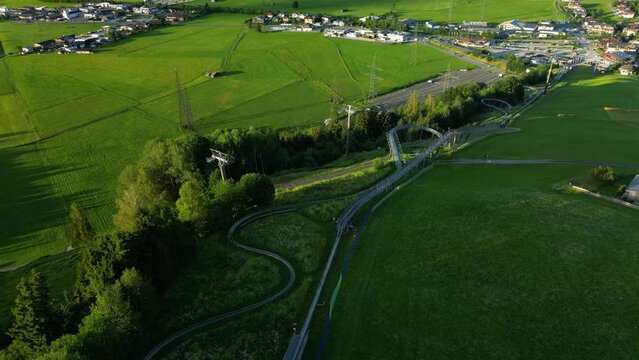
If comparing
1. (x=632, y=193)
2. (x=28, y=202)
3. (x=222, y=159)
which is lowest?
(x=28, y=202)

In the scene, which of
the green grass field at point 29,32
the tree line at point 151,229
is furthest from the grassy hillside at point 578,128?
the green grass field at point 29,32

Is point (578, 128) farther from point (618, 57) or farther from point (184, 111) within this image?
point (618, 57)

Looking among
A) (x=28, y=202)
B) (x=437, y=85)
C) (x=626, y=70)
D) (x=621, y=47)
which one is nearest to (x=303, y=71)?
(x=437, y=85)

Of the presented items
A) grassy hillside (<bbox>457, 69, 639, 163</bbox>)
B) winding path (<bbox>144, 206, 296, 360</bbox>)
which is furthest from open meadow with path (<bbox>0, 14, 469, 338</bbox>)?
grassy hillside (<bbox>457, 69, 639, 163</bbox>)

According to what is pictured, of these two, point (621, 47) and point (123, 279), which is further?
point (621, 47)

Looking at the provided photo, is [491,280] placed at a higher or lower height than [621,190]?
lower

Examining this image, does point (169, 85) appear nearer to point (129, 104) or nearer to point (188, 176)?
point (129, 104)
